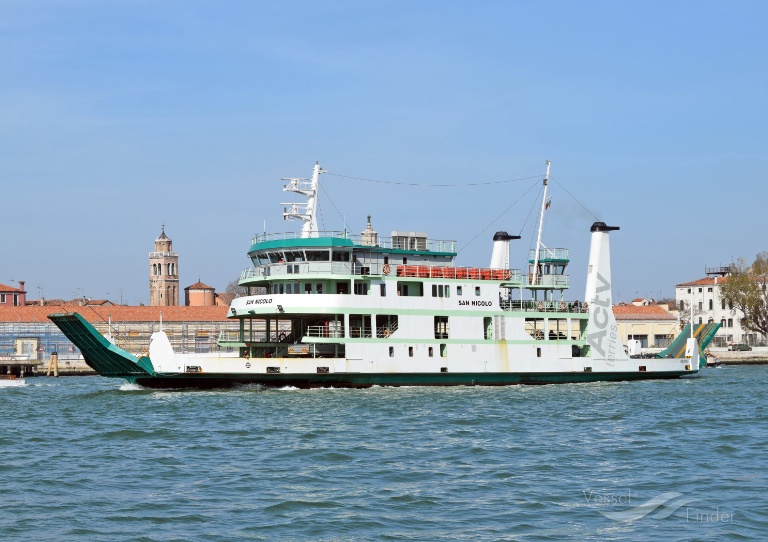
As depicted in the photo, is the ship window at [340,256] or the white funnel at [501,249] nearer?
the ship window at [340,256]

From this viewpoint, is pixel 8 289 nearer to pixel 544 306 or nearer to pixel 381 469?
pixel 544 306

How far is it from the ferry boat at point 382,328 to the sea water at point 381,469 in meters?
3.11

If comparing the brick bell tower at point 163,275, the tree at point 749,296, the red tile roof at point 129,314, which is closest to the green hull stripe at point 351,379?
the red tile roof at point 129,314

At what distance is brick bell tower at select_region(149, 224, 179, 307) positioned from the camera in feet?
516

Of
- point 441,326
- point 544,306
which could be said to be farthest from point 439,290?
point 544,306

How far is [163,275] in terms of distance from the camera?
519 feet

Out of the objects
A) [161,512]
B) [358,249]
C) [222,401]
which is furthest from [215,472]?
[358,249]

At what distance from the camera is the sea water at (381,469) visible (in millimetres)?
16812

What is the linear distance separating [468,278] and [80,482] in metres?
26.3

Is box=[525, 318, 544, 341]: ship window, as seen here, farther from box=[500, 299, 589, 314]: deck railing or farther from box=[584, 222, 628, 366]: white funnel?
box=[584, 222, 628, 366]: white funnel

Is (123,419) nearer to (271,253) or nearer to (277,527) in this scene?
(271,253)

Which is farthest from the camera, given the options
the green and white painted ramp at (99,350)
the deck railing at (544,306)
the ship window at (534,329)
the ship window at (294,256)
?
the ship window at (534,329)

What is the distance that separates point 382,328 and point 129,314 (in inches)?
2049

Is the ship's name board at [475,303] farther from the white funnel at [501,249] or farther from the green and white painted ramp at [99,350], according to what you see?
the green and white painted ramp at [99,350]
